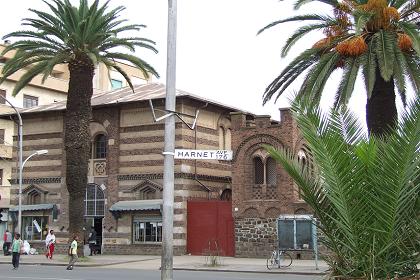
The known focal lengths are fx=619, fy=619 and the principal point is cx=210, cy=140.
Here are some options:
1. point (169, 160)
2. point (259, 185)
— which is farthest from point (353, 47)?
point (259, 185)

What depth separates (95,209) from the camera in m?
39.3

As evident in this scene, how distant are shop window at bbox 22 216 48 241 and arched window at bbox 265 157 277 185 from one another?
612 inches

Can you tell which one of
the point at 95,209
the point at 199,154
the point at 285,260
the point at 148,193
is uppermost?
the point at 148,193

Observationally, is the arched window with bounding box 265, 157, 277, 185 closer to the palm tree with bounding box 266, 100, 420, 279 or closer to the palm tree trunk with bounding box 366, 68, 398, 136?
the palm tree trunk with bounding box 366, 68, 398, 136

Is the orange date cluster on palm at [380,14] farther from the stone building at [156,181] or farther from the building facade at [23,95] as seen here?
the building facade at [23,95]

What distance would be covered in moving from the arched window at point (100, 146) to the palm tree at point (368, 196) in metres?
33.6

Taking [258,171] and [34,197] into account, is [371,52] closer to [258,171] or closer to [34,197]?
[258,171]

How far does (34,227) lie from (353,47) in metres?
28.7

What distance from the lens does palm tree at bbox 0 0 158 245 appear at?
30.7m

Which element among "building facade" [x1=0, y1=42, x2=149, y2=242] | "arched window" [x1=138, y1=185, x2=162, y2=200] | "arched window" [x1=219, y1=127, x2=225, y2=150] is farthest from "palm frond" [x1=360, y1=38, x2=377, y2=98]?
"building facade" [x1=0, y1=42, x2=149, y2=242]

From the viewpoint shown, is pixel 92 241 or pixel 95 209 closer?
pixel 92 241

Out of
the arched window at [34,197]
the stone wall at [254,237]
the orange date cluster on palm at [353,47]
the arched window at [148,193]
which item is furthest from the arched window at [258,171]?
the orange date cluster on palm at [353,47]

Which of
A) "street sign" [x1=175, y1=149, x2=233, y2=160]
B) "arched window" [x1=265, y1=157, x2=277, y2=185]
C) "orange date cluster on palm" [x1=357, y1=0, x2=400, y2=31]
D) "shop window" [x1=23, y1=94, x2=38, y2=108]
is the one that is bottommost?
"street sign" [x1=175, y1=149, x2=233, y2=160]

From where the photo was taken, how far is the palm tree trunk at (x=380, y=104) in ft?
65.3
